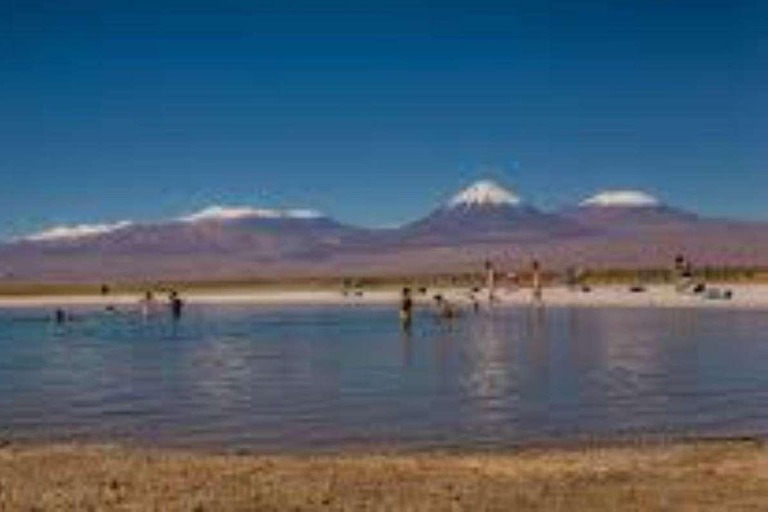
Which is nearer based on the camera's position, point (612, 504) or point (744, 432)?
point (612, 504)

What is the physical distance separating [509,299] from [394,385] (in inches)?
3570

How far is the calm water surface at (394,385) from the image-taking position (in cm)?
3316

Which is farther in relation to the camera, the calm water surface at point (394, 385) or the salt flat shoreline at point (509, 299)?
the salt flat shoreline at point (509, 299)

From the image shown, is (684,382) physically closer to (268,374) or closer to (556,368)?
(556,368)

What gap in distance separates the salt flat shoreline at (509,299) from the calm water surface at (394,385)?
104 ft

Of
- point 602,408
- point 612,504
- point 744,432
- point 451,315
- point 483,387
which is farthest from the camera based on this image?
point 451,315

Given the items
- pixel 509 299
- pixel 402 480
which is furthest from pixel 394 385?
pixel 509 299

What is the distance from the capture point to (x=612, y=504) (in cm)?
2142

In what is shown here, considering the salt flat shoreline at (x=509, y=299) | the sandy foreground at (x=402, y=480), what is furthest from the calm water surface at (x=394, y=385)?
the salt flat shoreline at (x=509, y=299)

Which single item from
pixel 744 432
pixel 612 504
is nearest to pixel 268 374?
pixel 744 432

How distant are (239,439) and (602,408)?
886cm

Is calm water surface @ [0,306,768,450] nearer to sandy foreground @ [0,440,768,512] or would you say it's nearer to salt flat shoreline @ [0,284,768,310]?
sandy foreground @ [0,440,768,512]

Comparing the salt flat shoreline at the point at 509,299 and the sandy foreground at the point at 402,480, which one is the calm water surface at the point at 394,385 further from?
the salt flat shoreline at the point at 509,299

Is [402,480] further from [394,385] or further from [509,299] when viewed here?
[509,299]
